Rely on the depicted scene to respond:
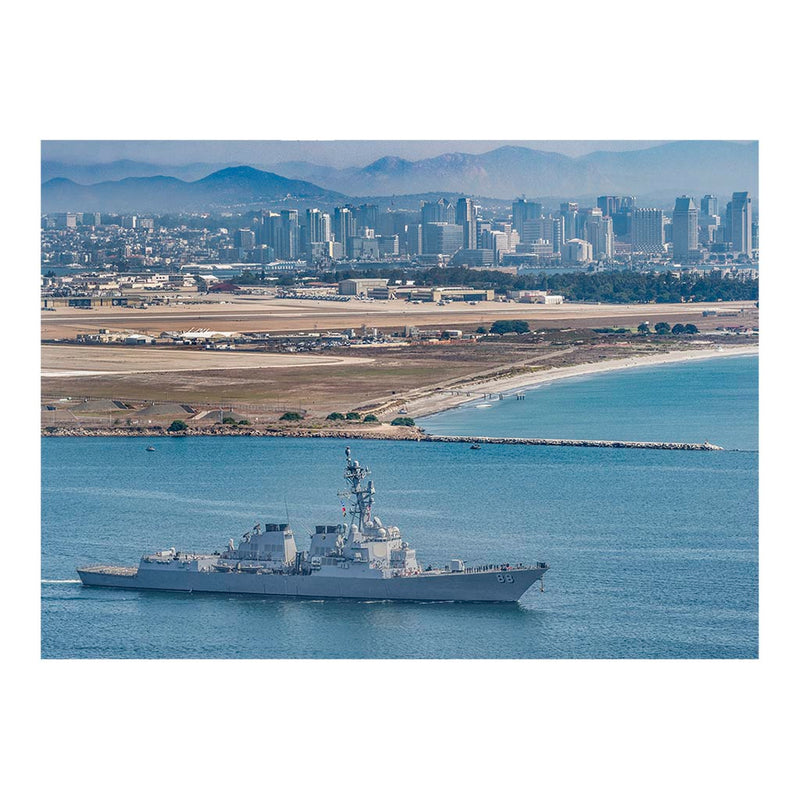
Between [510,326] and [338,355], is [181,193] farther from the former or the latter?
[510,326]

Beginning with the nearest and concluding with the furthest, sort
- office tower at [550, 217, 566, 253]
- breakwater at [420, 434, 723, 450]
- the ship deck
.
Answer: the ship deck → office tower at [550, 217, 566, 253] → breakwater at [420, 434, 723, 450]

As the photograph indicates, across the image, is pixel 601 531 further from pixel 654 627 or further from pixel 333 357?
pixel 333 357

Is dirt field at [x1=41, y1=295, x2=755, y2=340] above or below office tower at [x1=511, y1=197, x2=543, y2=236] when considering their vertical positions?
below

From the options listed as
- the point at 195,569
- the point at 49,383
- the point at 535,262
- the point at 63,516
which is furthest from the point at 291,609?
the point at 535,262

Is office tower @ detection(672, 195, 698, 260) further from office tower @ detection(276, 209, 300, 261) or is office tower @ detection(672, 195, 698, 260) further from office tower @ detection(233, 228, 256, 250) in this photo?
office tower @ detection(233, 228, 256, 250)

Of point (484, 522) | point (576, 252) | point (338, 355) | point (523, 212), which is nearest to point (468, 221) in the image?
point (523, 212)

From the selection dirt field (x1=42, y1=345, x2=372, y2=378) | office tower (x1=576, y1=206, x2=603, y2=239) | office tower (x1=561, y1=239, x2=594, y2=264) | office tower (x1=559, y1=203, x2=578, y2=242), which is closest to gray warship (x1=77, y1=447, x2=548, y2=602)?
dirt field (x1=42, y1=345, x2=372, y2=378)
